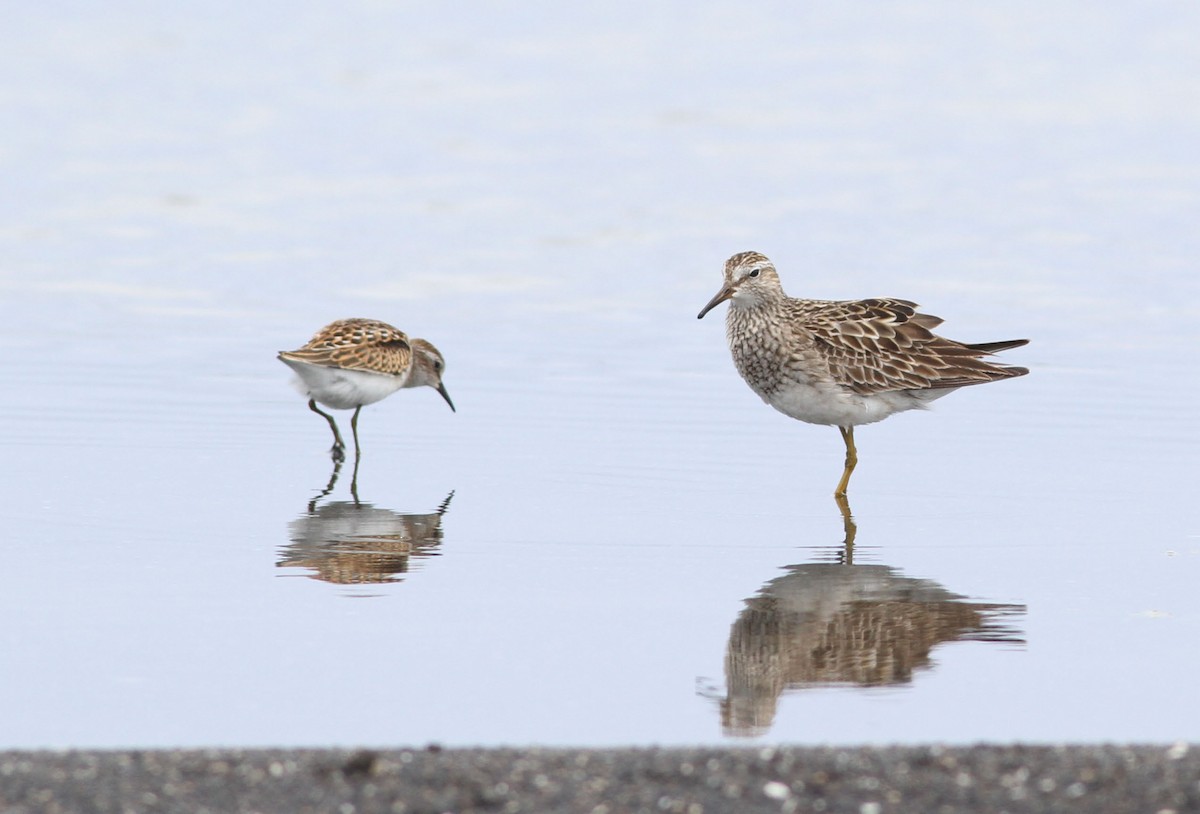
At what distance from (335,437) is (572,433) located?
1.71m

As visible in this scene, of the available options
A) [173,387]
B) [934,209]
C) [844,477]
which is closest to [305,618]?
[844,477]

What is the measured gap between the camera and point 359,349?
1430 cm

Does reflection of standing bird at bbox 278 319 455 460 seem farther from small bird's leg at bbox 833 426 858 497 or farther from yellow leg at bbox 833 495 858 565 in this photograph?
yellow leg at bbox 833 495 858 565

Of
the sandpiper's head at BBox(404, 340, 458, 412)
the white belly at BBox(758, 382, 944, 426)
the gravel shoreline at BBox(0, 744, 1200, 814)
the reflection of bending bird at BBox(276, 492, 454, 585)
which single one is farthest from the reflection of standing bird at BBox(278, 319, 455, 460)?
the gravel shoreline at BBox(0, 744, 1200, 814)

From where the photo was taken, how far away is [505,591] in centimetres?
985

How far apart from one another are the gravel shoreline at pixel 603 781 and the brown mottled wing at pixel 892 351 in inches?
246

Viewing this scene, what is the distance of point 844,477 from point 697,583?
2.83 meters

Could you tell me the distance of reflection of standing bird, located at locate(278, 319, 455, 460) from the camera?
1399 cm

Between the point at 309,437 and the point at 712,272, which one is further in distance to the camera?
the point at 712,272

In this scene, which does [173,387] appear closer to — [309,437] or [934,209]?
[309,437]

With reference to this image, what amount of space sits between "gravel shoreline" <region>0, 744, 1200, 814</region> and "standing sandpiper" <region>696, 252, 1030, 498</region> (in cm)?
602

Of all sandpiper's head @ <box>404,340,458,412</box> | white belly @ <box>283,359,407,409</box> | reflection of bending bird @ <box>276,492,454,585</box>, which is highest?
sandpiper's head @ <box>404,340,458,412</box>

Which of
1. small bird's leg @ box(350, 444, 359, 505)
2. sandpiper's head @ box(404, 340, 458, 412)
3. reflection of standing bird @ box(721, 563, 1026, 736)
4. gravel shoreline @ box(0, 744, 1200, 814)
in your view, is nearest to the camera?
gravel shoreline @ box(0, 744, 1200, 814)

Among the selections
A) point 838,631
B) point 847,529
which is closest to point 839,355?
point 847,529
